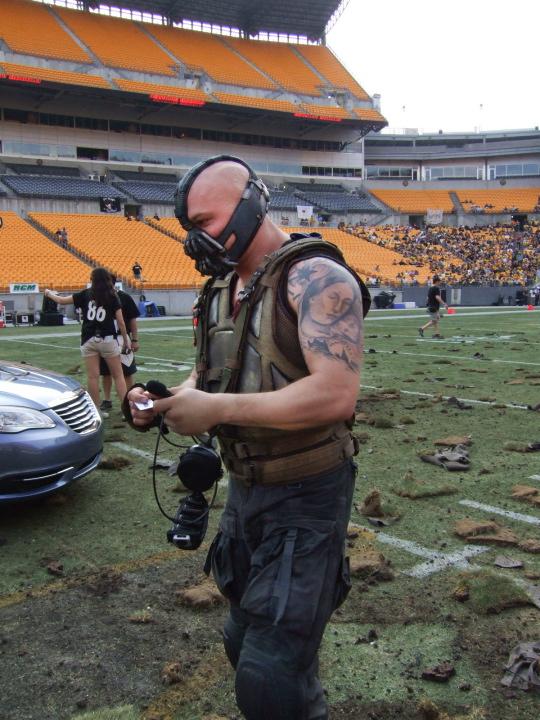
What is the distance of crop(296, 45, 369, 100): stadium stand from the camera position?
61156 millimetres

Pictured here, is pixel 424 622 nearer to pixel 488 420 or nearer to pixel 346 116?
pixel 488 420

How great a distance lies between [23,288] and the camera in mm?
27750

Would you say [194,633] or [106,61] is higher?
[106,61]

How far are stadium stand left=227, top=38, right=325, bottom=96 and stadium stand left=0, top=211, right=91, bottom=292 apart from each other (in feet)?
103

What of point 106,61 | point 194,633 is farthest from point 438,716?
point 106,61

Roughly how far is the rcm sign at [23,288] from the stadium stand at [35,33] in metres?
26.7

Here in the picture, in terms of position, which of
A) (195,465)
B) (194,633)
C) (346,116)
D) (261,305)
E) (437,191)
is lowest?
(194,633)

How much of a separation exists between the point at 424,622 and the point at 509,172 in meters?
70.4

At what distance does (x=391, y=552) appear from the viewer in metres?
4.12

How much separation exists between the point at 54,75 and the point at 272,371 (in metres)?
49.8

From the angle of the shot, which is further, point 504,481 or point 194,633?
point 504,481

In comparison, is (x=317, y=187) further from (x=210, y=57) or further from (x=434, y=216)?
(x=210, y=57)

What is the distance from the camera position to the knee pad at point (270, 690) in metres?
1.79

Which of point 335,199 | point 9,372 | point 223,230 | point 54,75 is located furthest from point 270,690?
point 335,199
